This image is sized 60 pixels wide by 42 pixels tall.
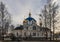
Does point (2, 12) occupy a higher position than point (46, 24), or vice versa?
point (2, 12)

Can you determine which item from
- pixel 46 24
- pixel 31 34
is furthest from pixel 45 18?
pixel 31 34

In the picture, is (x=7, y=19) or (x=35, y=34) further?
(x=35, y=34)

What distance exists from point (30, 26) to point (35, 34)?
2734 mm

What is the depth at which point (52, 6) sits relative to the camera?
41.8 metres

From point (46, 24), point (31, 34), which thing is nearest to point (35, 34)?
point (31, 34)

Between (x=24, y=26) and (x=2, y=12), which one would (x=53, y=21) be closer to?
(x=2, y=12)

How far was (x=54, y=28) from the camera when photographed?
4119 cm

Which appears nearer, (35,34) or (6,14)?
(6,14)

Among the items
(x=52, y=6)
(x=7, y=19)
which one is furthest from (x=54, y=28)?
(x=7, y=19)

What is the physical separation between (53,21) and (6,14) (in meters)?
10.1

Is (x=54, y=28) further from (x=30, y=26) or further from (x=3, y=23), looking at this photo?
(x=30, y=26)

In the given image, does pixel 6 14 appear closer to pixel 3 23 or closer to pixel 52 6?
pixel 3 23

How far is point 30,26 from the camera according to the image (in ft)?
191

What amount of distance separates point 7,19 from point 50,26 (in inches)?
374
